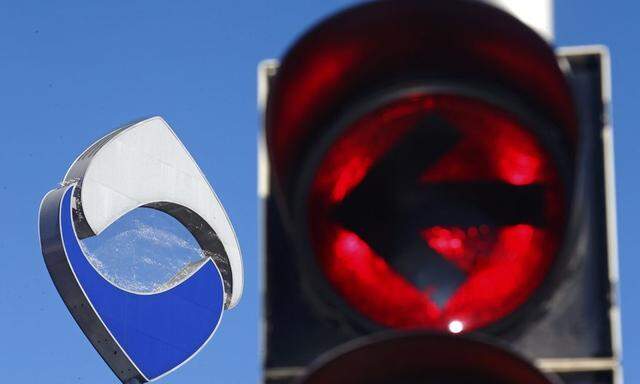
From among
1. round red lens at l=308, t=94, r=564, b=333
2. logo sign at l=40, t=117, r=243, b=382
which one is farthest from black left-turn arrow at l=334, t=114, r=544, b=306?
logo sign at l=40, t=117, r=243, b=382

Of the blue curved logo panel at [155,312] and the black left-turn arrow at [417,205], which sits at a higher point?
the black left-turn arrow at [417,205]

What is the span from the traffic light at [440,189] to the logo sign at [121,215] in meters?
19.0

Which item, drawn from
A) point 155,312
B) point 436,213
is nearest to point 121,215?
point 155,312

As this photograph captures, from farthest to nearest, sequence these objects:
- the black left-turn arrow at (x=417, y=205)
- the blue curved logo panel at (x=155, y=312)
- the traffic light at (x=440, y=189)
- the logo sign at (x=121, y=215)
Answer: the blue curved logo panel at (x=155, y=312) → the logo sign at (x=121, y=215) → the black left-turn arrow at (x=417, y=205) → the traffic light at (x=440, y=189)

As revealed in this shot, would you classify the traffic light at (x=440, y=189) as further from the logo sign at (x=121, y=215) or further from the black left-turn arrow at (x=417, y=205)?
the logo sign at (x=121, y=215)

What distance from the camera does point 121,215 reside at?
23828 mm

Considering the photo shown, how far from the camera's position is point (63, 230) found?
21391 millimetres

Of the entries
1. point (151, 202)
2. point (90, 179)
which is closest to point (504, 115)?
point (90, 179)

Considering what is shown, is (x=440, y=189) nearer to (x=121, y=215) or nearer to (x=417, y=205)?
(x=417, y=205)

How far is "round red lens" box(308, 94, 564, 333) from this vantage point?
230 cm

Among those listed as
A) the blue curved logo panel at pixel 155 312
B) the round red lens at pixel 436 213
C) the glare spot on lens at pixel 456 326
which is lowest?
the blue curved logo panel at pixel 155 312

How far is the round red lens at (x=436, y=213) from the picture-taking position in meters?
2.30

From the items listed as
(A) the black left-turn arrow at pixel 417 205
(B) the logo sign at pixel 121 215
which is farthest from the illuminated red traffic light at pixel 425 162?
(B) the logo sign at pixel 121 215

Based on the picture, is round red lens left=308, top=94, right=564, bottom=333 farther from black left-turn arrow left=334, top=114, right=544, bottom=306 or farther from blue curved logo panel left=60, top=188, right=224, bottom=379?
blue curved logo panel left=60, top=188, right=224, bottom=379
